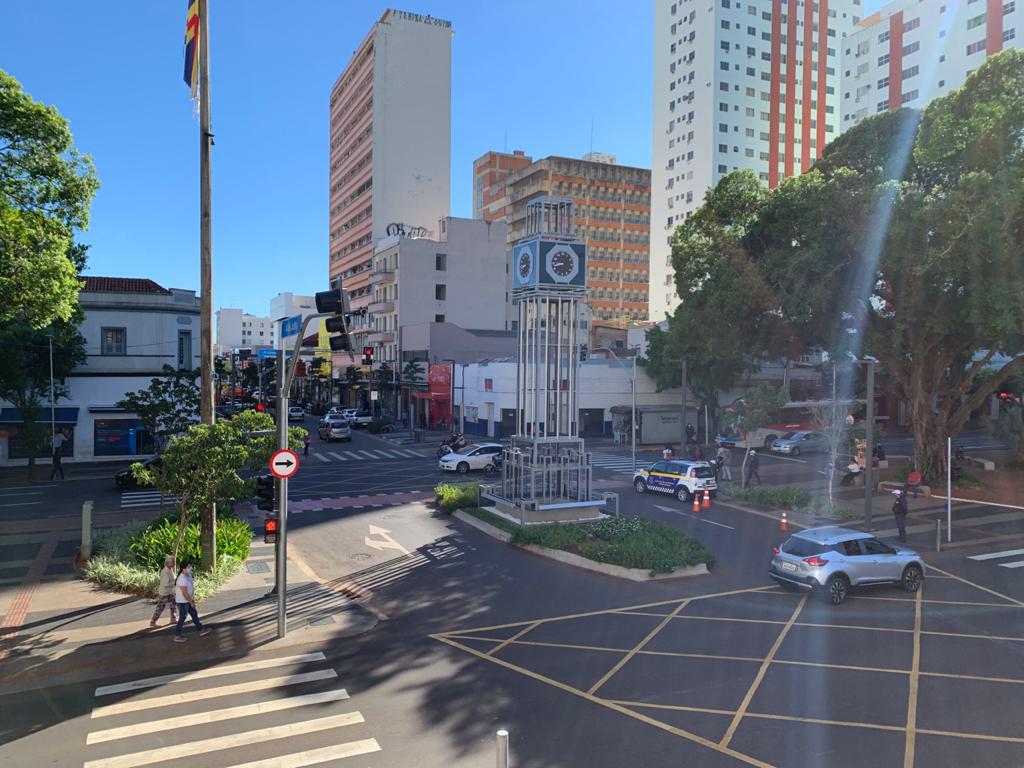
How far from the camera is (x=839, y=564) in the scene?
1633 centimetres

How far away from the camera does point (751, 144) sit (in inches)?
3789

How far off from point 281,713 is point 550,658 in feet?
14.7

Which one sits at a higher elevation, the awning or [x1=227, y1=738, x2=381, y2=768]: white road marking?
the awning

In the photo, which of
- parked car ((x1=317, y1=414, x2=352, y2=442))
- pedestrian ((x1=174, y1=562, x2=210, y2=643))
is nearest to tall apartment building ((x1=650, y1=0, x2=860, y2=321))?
parked car ((x1=317, y1=414, x2=352, y2=442))

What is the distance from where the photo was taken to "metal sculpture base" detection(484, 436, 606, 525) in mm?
22938

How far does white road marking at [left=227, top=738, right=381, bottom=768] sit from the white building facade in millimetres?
35587

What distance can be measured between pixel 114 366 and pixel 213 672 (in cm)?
3398

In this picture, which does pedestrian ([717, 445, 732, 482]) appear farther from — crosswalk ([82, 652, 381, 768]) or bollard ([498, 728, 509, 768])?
bollard ([498, 728, 509, 768])

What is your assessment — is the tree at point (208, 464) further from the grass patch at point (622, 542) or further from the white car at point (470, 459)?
the white car at point (470, 459)

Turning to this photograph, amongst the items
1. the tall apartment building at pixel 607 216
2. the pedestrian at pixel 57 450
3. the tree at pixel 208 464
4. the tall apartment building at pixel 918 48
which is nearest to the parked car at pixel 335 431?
the pedestrian at pixel 57 450

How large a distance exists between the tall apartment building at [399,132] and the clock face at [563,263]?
215ft

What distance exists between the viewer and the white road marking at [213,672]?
11.5m

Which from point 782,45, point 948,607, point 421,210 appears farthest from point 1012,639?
point 782,45

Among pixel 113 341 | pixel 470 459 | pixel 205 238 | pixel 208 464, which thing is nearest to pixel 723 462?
pixel 470 459
